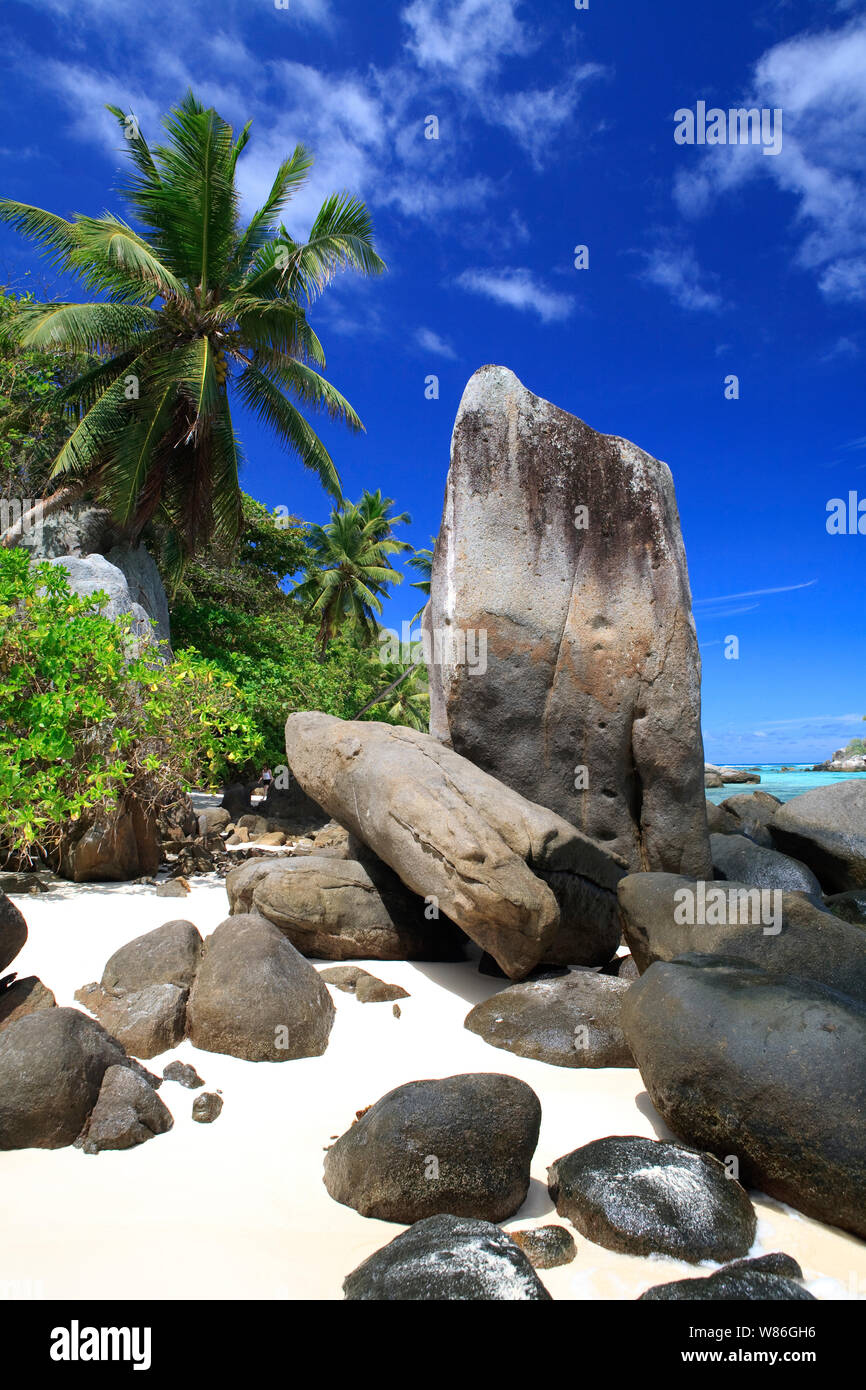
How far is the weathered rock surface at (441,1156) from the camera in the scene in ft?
10.3

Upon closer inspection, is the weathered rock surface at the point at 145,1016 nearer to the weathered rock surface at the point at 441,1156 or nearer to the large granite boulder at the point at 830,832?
the weathered rock surface at the point at 441,1156

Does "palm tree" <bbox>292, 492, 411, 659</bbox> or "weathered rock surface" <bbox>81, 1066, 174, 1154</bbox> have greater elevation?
"palm tree" <bbox>292, 492, 411, 659</bbox>

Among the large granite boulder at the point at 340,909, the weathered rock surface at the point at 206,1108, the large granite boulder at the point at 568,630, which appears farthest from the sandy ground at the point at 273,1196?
the large granite boulder at the point at 568,630

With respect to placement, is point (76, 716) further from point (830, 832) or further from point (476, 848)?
point (830, 832)

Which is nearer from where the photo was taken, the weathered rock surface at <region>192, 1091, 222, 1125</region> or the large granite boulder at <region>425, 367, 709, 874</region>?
the weathered rock surface at <region>192, 1091, 222, 1125</region>

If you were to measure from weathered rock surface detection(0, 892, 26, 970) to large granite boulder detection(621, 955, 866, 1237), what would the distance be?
3.41 metres

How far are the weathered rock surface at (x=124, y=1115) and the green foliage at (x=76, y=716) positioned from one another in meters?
3.67

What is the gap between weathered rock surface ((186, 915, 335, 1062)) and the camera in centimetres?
451

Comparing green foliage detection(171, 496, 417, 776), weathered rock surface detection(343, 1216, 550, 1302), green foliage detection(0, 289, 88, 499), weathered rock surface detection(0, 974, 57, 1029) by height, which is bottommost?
weathered rock surface detection(343, 1216, 550, 1302)

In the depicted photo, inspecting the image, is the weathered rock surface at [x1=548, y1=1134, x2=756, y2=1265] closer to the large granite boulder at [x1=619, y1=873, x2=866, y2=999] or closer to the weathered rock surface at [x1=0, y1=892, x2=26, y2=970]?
the large granite boulder at [x1=619, y1=873, x2=866, y2=999]

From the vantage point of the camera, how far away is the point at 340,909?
20.2 feet

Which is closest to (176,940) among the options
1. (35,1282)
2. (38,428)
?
(35,1282)

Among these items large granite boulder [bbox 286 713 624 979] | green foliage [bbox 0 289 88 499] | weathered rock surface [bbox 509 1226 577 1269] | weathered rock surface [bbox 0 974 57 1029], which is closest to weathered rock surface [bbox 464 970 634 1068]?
large granite boulder [bbox 286 713 624 979]
